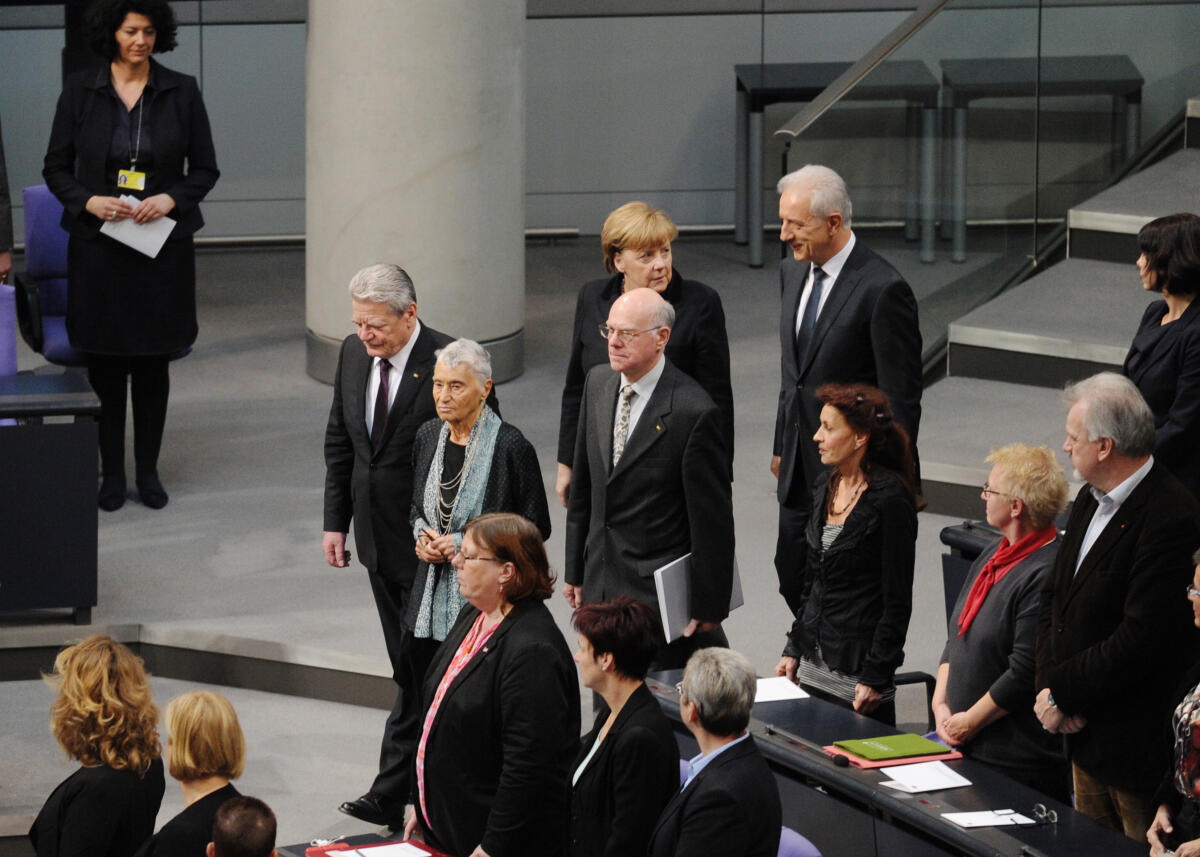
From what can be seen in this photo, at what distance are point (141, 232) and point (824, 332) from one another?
2.97 metres

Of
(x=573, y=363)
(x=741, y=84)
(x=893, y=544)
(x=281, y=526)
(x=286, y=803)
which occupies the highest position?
(x=741, y=84)

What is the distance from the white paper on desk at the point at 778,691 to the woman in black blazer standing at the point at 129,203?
10.3 ft

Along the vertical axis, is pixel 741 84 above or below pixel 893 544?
above

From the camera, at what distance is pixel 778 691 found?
481cm

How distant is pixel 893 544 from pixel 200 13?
8216mm

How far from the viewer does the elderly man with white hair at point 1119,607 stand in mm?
3941

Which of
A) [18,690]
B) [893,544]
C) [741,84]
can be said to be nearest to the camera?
[893,544]

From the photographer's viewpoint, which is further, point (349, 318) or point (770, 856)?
point (349, 318)

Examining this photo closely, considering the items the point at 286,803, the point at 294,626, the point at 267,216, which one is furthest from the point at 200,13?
the point at 286,803

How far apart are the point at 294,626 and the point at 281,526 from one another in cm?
95

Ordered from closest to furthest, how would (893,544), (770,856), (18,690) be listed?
1. (770,856)
2. (893,544)
3. (18,690)

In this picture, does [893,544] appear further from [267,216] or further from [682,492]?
[267,216]

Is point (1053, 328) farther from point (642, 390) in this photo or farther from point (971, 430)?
point (642, 390)

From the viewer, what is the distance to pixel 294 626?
611 centimetres
